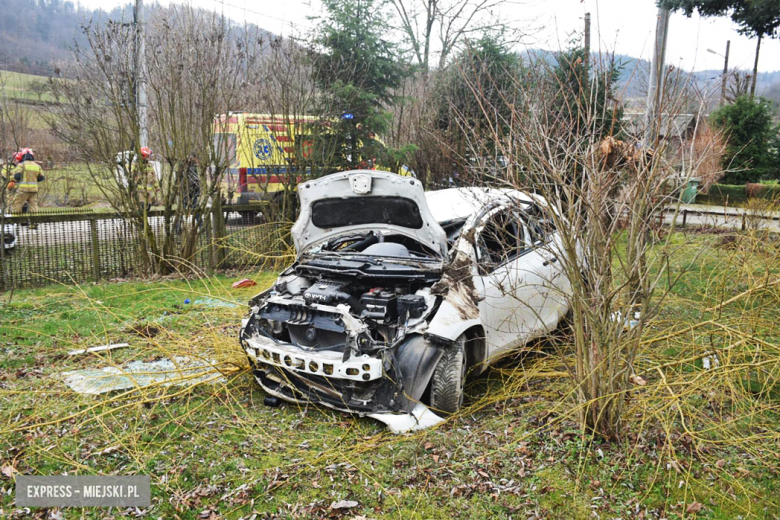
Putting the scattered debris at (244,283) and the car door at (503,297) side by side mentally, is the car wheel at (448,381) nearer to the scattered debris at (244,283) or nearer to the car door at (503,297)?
the car door at (503,297)

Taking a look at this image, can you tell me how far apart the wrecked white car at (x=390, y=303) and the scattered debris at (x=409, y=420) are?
0.11ft

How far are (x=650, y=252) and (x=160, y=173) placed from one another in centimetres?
888

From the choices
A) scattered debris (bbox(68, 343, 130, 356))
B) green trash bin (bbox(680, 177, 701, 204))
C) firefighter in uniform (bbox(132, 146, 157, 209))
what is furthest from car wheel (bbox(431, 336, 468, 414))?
firefighter in uniform (bbox(132, 146, 157, 209))

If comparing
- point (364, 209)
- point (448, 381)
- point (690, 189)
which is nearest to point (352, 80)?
point (364, 209)

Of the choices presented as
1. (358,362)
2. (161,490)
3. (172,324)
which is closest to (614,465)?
(358,362)

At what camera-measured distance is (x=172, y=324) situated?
720cm

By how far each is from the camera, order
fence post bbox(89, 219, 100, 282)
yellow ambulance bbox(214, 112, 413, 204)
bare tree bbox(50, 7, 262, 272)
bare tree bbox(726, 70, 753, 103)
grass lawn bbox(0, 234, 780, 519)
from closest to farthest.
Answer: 1. grass lawn bbox(0, 234, 780, 519)
2. bare tree bbox(50, 7, 262, 272)
3. fence post bbox(89, 219, 100, 282)
4. yellow ambulance bbox(214, 112, 413, 204)
5. bare tree bbox(726, 70, 753, 103)

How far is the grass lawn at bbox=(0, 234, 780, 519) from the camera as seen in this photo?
365 centimetres

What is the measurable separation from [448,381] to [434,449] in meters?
0.63

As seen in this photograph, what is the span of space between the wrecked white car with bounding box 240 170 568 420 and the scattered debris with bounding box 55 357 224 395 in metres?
0.61

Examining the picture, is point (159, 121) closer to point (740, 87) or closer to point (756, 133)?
point (756, 133)

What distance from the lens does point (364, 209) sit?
5.79m

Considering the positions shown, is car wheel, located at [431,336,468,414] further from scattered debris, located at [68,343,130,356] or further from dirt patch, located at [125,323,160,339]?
dirt patch, located at [125,323,160,339]

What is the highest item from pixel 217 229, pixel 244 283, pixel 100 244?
pixel 217 229
